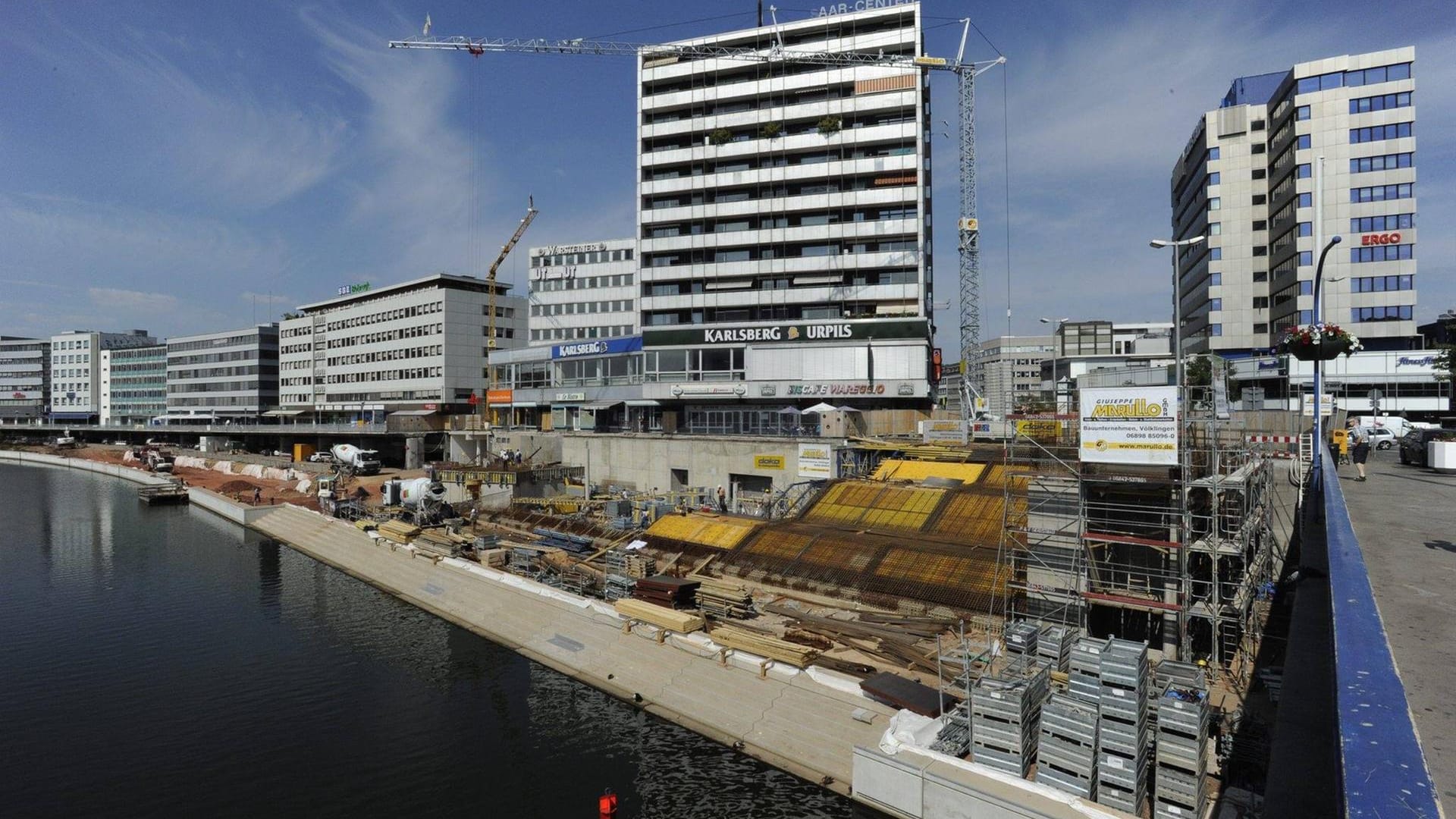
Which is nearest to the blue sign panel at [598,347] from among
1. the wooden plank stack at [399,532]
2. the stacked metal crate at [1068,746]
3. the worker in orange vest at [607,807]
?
the wooden plank stack at [399,532]

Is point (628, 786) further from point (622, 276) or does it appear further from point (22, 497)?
point (22, 497)

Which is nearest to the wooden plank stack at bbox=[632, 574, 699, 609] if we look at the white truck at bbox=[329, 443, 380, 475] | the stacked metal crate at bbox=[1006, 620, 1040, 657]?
the stacked metal crate at bbox=[1006, 620, 1040, 657]

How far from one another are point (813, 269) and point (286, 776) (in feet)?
202

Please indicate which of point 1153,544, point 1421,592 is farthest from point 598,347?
point 1421,592

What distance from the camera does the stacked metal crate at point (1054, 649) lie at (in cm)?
1884

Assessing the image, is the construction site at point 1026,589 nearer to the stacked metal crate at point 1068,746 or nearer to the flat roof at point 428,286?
the stacked metal crate at point 1068,746

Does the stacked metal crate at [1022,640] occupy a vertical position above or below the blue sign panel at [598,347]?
below

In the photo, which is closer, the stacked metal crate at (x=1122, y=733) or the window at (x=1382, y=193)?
the stacked metal crate at (x=1122, y=733)

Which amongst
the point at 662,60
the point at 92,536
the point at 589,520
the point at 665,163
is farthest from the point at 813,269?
the point at 92,536

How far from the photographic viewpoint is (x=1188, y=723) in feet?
45.8

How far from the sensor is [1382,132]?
247 feet

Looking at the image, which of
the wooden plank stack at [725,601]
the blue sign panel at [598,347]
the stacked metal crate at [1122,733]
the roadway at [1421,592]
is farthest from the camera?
the blue sign panel at [598,347]

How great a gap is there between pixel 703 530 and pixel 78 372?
732 feet

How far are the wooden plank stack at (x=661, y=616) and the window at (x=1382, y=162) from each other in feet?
292
